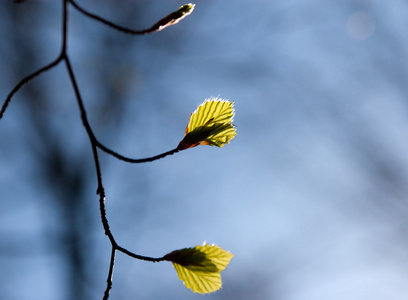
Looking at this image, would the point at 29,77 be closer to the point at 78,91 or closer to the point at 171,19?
the point at 78,91

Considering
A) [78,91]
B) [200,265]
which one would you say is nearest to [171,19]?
[78,91]

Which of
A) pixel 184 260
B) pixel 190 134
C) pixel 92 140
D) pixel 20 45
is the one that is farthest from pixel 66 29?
pixel 20 45

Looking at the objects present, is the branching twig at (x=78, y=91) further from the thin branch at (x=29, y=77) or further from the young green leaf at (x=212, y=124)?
the young green leaf at (x=212, y=124)

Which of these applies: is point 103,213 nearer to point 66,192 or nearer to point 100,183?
point 100,183

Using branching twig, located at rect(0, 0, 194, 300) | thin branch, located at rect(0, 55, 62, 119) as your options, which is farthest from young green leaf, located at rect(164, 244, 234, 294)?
thin branch, located at rect(0, 55, 62, 119)

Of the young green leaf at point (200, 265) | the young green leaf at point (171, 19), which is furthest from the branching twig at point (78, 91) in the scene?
the young green leaf at point (200, 265)

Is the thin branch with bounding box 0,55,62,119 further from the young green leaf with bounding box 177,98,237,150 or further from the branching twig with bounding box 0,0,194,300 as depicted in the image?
the young green leaf with bounding box 177,98,237,150
